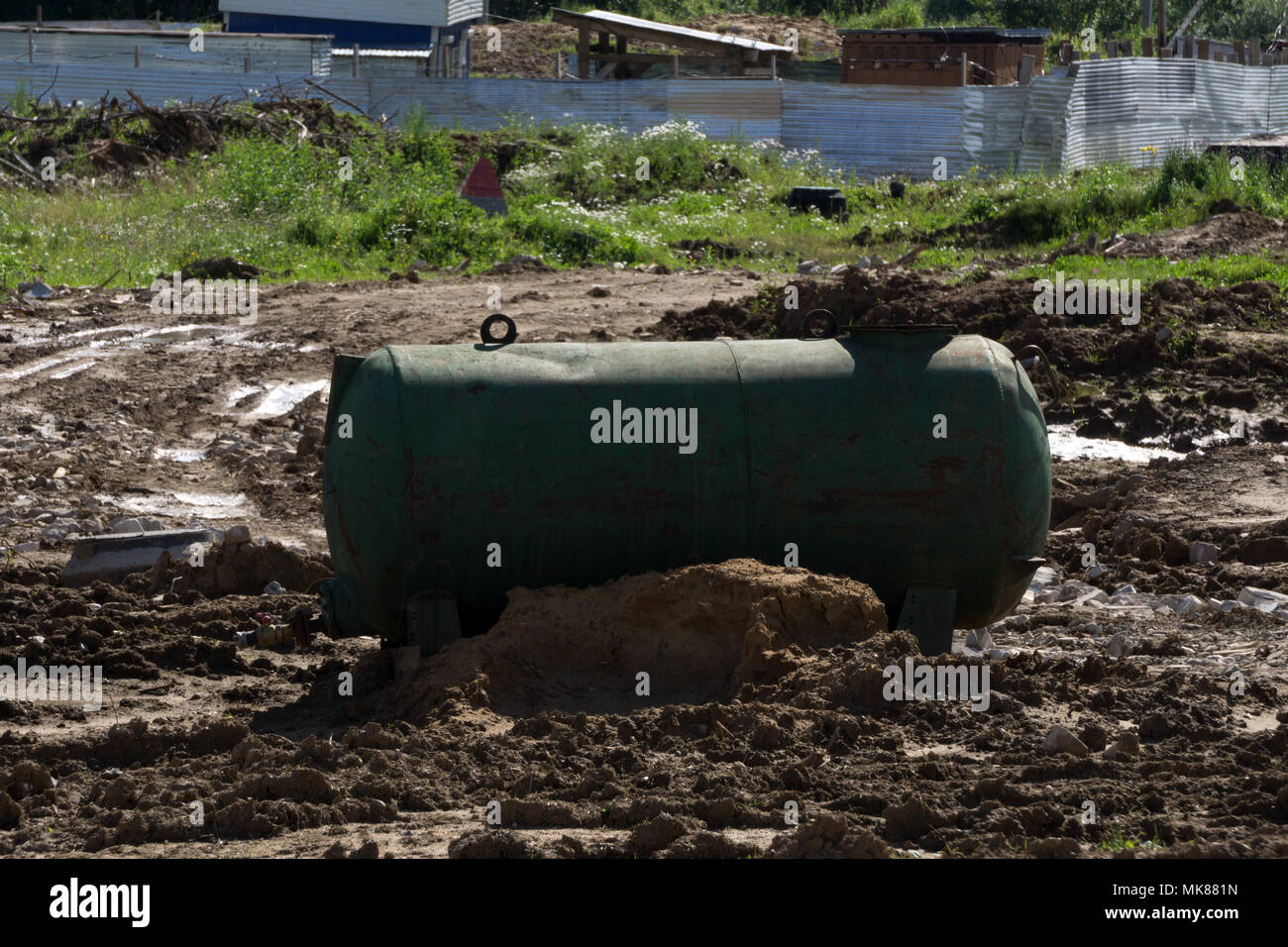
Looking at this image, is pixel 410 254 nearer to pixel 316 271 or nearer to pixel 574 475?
pixel 316 271

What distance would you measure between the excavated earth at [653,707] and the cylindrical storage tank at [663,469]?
0.66 feet

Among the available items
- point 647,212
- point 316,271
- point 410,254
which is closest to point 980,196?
point 647,212

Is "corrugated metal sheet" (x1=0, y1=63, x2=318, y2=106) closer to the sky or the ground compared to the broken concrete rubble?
closer to the sky

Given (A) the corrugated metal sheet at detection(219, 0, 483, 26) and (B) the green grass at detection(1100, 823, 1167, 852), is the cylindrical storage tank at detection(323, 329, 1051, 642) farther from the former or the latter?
(A) the corrugated metal sheet at detection(219, 0, 483, 26)

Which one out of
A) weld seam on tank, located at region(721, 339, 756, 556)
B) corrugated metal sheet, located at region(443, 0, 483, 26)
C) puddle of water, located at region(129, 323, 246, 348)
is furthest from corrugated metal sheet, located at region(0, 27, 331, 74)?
weld seam on tank, located at region(721, 339, 756, 556)

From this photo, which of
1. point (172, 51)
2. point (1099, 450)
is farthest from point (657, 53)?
point (1099, 450)

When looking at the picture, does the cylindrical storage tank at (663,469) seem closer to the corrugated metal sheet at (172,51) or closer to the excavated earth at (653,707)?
the excavated earth at (653,707)

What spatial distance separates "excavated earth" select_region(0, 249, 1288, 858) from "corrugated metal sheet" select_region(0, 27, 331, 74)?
16.3m

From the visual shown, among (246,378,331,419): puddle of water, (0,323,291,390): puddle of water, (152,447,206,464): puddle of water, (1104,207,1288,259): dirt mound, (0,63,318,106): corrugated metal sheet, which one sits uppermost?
(0,63,318,106): corrugated metal sheet

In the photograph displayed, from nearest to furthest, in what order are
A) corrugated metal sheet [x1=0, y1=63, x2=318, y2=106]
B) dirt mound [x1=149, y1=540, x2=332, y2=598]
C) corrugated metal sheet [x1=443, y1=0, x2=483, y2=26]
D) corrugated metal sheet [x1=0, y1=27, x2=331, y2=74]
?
dirt mound [x1=149, y1=540, x2=332, y2=598] < corrugated metal sheet [x1=0, y1=63, x2=318, y2=106] < corrugated metal sheet [x1=0, y1=27, x2=331, y2=74] < corrugated metal sheet [x1=443, y1=0, x2=483, y2=26]

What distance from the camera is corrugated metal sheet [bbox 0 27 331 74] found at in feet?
79.8

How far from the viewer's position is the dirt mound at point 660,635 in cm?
565

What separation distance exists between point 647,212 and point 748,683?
47.4 ft

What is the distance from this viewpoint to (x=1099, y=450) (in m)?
10.6
